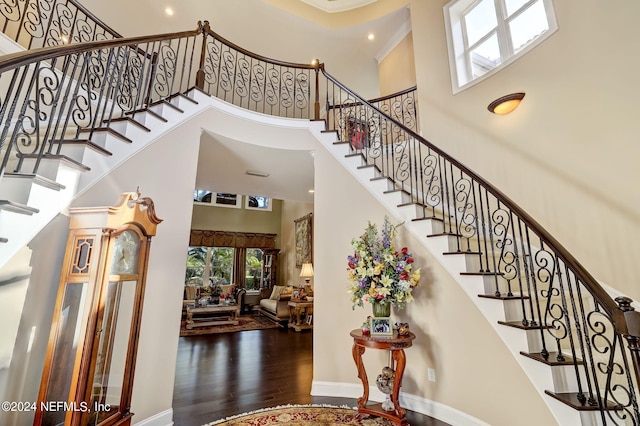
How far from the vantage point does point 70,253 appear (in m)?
1.87

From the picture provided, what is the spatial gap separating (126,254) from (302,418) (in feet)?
6.98

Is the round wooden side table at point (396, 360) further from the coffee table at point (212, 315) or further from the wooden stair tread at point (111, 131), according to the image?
the coffee table at point (212, 315)

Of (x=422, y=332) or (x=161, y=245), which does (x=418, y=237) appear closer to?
(x=422, y=332)

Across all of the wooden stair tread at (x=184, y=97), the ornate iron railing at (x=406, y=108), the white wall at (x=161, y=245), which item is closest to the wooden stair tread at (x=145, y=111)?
the white wall at (x=161, y=245)

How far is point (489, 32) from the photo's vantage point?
386cm

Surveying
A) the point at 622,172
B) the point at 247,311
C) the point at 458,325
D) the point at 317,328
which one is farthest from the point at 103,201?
the point at 247,311

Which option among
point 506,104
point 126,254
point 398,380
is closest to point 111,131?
point 126,254

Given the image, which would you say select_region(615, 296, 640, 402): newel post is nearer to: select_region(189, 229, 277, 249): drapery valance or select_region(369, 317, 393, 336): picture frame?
select_region(369, 317, 393, 336): picture frame

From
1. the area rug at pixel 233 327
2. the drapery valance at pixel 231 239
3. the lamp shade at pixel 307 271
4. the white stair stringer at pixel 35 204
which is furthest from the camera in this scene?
the drapery valance at pixel 231 239

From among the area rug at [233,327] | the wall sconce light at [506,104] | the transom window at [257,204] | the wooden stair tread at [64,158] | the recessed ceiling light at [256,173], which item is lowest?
the area rug at [233,327]

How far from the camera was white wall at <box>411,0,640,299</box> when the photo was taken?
2.46 meters

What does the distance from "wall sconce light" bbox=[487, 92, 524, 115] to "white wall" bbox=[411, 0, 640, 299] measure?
0.08 m

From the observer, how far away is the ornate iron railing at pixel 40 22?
278cm

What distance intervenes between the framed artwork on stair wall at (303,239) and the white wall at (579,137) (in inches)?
228
